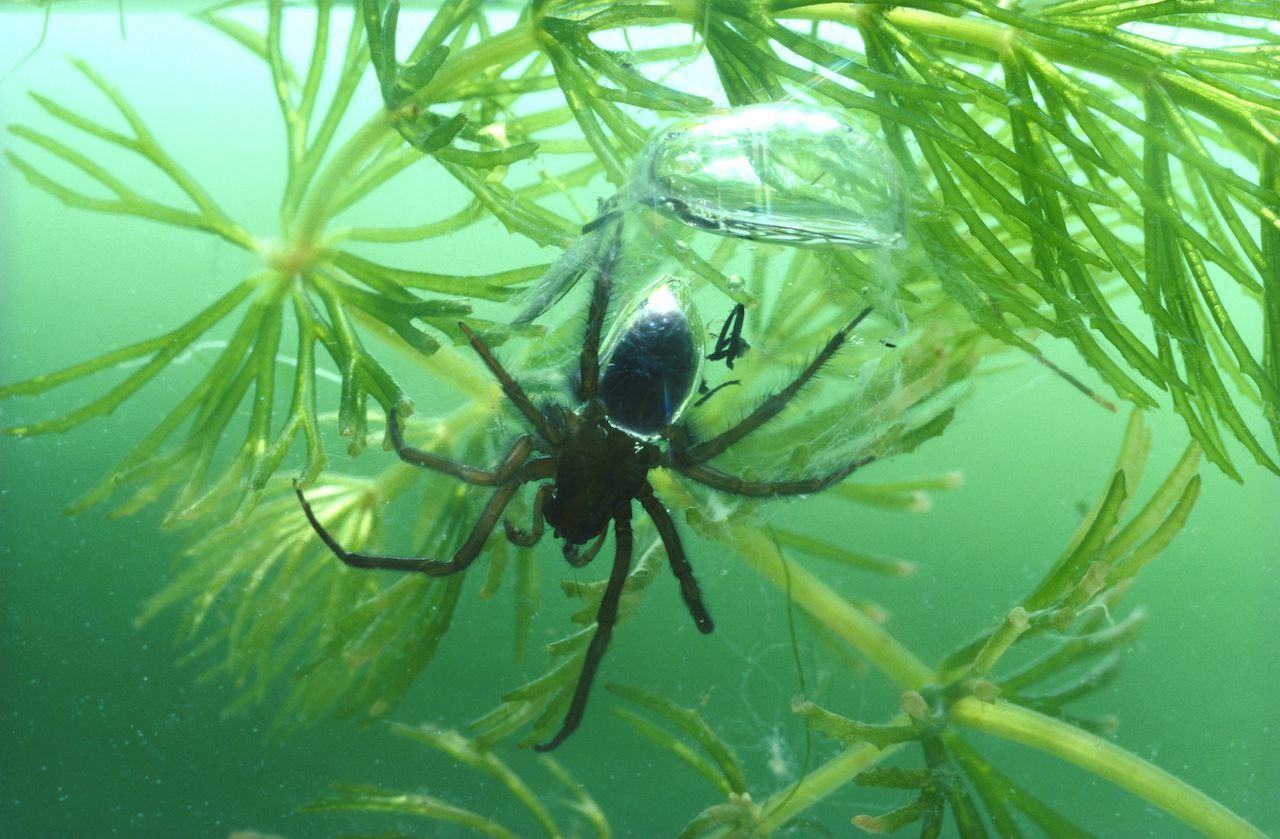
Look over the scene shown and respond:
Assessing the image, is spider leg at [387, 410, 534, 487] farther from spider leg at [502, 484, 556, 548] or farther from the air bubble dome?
the air bubble dome

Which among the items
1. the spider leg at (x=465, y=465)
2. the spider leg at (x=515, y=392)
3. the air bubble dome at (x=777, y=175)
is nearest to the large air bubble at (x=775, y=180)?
the air bubble dome at (x=777, y=175)

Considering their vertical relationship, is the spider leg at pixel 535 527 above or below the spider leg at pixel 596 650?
above

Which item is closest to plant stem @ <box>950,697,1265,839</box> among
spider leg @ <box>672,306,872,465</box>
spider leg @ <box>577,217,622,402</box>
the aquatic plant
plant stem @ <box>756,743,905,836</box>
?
the aquatic plant

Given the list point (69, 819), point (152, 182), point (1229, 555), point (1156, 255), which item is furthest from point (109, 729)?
point (1229, 555)

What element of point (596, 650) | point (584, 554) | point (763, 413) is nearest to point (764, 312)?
point (763, 413)

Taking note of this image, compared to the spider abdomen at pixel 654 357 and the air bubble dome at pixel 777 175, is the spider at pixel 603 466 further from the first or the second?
the air bubble dome at pixel 777 175

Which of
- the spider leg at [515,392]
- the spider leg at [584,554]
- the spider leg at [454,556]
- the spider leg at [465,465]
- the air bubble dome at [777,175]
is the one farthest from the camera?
the spider leg at [584,554]

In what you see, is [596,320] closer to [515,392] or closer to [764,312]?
[515,392]
